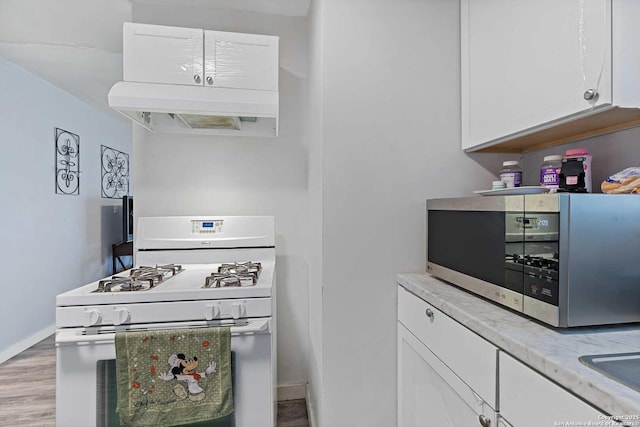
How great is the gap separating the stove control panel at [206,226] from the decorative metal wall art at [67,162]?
2283 mm

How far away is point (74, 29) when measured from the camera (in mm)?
2035

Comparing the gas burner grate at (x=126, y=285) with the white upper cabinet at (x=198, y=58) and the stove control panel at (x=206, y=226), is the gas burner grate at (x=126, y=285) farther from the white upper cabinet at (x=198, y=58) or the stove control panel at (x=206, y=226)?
the white upper cabinet at (x=198, y=58)

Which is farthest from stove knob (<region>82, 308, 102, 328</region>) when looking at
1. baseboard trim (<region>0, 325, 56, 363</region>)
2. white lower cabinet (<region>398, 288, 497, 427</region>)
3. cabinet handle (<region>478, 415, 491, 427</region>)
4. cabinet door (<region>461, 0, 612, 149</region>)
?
baseboard trim (<region>0, 325, 56, 363</region>)

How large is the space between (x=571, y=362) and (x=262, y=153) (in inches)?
67.5

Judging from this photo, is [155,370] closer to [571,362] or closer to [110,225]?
[571,362]

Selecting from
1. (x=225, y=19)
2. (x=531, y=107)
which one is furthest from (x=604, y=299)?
(x=225, y=19)

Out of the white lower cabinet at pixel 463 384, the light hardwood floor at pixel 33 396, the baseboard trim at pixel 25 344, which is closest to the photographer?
the white lower cabinet at pixel 463 384

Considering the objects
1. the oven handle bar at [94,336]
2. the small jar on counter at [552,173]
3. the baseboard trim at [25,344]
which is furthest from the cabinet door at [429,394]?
the baseboard trim at [25,344]

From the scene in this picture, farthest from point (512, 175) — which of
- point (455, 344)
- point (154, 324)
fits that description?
A: point (154, 324)

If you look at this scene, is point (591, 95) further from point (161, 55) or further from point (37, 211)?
point (37, 211)

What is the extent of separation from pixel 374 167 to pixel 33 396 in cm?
248

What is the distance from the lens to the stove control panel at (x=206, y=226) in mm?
1841

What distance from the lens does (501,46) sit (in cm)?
120

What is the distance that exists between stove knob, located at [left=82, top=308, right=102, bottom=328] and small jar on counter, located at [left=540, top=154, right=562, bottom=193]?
5.35 feet
